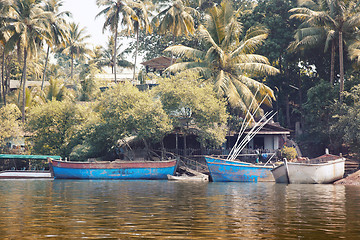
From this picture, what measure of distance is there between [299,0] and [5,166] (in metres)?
31.8

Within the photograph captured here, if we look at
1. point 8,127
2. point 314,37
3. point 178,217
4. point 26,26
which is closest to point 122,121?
point 8,127

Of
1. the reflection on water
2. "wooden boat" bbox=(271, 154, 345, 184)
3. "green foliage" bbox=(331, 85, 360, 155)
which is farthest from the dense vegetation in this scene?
the reflection on water

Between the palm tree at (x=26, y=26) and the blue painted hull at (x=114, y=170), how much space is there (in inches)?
437

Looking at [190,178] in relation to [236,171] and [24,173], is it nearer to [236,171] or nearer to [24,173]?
[236,171]

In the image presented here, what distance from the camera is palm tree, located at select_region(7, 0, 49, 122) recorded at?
41.1 m

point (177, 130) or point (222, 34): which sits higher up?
point (222, 34)

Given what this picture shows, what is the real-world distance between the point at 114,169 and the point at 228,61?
43.4 feet

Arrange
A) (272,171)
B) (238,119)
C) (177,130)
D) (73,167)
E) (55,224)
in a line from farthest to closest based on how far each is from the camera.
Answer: (238,119)
(177,130)
(73,167)
(272,171)
(55,224)

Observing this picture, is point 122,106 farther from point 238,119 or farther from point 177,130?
point 238,119

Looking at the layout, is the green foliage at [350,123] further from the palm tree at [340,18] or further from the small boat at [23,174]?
the small boat at [23,174]

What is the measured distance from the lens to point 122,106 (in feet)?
115

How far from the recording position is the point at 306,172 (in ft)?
95.5

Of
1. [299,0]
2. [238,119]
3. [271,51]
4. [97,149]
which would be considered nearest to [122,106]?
[97,149]

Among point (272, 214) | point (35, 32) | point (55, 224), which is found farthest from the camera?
point (35, 32)
